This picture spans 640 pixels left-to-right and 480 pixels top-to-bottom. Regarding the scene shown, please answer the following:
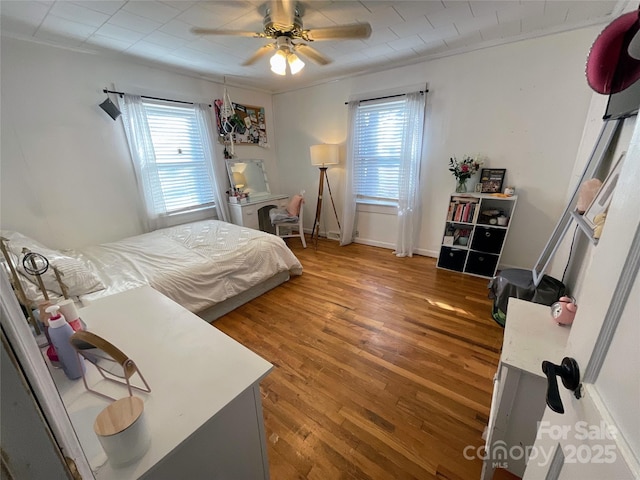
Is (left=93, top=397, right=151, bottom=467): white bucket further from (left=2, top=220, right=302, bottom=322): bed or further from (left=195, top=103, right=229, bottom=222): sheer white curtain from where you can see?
(left=195, top=103, right=229, bottom=222): sheer white curtain

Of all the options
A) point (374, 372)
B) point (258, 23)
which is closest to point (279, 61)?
point (258, 23)

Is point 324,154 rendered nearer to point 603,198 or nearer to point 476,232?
point 476,232

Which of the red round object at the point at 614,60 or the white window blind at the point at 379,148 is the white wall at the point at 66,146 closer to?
the white window blind at the point at 379,148

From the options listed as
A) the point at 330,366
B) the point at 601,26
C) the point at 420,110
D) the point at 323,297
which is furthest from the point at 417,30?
the point at 330,366

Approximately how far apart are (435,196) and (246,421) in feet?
10.3

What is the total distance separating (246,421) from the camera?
2.65 feet

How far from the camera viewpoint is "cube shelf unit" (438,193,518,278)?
2.69m

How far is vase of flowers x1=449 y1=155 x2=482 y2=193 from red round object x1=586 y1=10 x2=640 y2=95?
124cm

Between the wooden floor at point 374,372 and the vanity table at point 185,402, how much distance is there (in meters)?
0.49

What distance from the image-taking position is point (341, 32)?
5.54 ft

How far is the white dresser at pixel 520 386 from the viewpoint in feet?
3.02

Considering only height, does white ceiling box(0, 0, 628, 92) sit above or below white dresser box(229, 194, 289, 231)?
above

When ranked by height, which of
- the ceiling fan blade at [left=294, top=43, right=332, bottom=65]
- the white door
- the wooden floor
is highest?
the ceiling fan blade at [left=294, top=43, right=332, bottom=65]

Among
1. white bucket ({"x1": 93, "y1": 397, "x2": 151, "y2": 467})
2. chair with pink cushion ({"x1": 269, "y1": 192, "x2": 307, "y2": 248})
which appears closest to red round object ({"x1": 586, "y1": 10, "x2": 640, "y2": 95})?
white bucket ({"x1": 93, "y1": 397, "x2": 151, "y2": 467})
